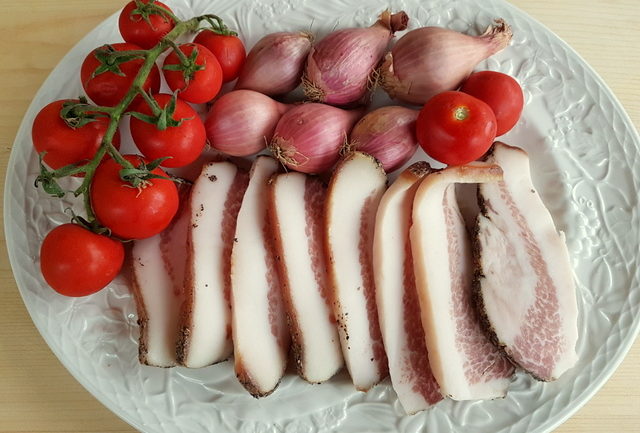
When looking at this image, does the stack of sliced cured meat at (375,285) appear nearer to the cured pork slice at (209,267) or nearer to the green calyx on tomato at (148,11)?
the cured pork slice at (209,267)

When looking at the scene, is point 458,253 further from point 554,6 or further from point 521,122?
point 554,6

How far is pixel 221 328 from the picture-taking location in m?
1.39

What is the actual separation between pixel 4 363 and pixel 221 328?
65cm

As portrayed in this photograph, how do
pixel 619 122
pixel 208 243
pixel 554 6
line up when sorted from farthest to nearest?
pixel 554 6 → pixel 619 122 → pixel 208 243

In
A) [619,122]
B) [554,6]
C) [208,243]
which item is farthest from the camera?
[554,6]

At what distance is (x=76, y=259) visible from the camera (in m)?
1.27

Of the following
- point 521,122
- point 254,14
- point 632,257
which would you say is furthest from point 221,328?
point 632,257

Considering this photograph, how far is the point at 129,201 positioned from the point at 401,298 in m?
0.67

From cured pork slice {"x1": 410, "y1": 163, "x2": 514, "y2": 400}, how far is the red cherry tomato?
1.78 feet

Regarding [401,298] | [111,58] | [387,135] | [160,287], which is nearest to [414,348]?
[401,298]

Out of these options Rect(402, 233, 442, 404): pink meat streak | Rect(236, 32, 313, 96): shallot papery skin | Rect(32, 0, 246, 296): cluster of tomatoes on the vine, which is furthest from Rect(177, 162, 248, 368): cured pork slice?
Rect(402, 233, 442, 404): pink meat streak

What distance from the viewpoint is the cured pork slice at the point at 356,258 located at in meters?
1.34

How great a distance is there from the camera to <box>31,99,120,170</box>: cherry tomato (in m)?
1.26

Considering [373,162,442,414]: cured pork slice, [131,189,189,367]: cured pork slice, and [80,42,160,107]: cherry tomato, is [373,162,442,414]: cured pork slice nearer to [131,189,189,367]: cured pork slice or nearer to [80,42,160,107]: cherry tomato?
[131,189,189,367]: cured pork slice
